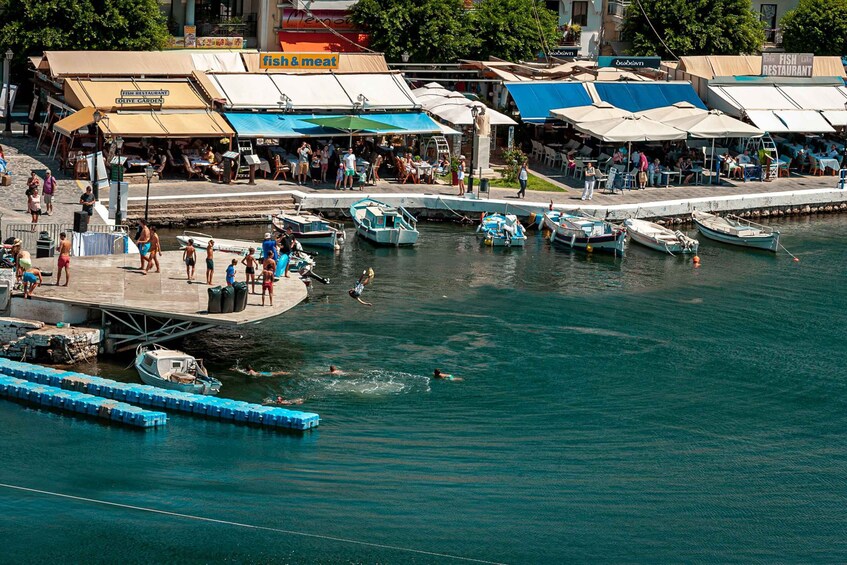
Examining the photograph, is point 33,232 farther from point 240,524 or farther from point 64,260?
point 240,524

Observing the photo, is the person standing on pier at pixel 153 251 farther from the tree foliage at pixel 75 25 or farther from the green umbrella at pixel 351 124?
the tree foliage at pixel 75 25

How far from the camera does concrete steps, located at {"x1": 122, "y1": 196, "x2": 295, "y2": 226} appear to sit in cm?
5597

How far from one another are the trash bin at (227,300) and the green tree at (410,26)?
36531 mm

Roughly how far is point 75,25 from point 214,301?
32.6 metres

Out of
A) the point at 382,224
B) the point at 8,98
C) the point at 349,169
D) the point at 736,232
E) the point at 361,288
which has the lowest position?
the point at 361,288

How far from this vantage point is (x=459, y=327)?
45250mm

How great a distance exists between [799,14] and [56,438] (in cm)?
6083

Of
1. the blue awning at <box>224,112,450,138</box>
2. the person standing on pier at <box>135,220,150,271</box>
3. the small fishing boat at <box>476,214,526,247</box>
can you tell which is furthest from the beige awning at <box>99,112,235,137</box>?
the person standing on pier at <box>135,220,150,271</box>

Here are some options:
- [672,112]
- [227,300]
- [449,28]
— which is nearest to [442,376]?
[227,300]

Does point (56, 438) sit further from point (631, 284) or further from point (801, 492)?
point (631, 284)

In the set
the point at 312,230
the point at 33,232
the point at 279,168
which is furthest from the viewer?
the point at 279,168

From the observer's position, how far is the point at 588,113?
67250mm

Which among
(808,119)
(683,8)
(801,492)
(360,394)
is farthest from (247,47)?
(801,492)

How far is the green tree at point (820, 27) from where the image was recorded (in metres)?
83.2
